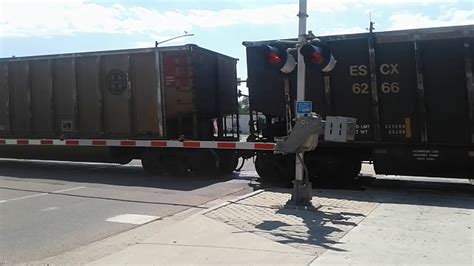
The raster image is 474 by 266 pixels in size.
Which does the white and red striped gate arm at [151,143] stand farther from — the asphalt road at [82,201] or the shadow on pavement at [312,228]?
the shadow on pavement at [312,228]

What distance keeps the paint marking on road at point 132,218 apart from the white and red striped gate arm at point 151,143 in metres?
4.40

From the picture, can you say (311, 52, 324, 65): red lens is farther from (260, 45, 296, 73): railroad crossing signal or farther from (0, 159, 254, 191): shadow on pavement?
(0, 159, 254, 191): shadow on pavement

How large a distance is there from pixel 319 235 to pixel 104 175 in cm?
899

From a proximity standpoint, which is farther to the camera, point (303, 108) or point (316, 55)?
point (303, 108)

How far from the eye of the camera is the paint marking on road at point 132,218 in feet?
27.5

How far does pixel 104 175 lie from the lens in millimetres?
14586

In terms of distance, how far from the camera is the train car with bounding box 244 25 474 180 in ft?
35.2

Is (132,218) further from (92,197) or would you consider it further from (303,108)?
(303,108)

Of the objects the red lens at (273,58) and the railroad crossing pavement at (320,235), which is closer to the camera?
the railroad crossing pavement at (320,235)

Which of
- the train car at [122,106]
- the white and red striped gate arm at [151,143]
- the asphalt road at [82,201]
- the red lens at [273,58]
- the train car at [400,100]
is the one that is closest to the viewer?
the asphalt road at [82,201]

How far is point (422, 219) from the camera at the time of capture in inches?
313

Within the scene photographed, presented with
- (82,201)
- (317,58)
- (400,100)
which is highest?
(317,58)

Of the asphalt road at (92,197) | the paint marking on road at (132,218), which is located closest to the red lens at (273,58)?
the asphalt road at (92,197)

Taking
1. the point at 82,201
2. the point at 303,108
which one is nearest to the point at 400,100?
the point at 303,108
